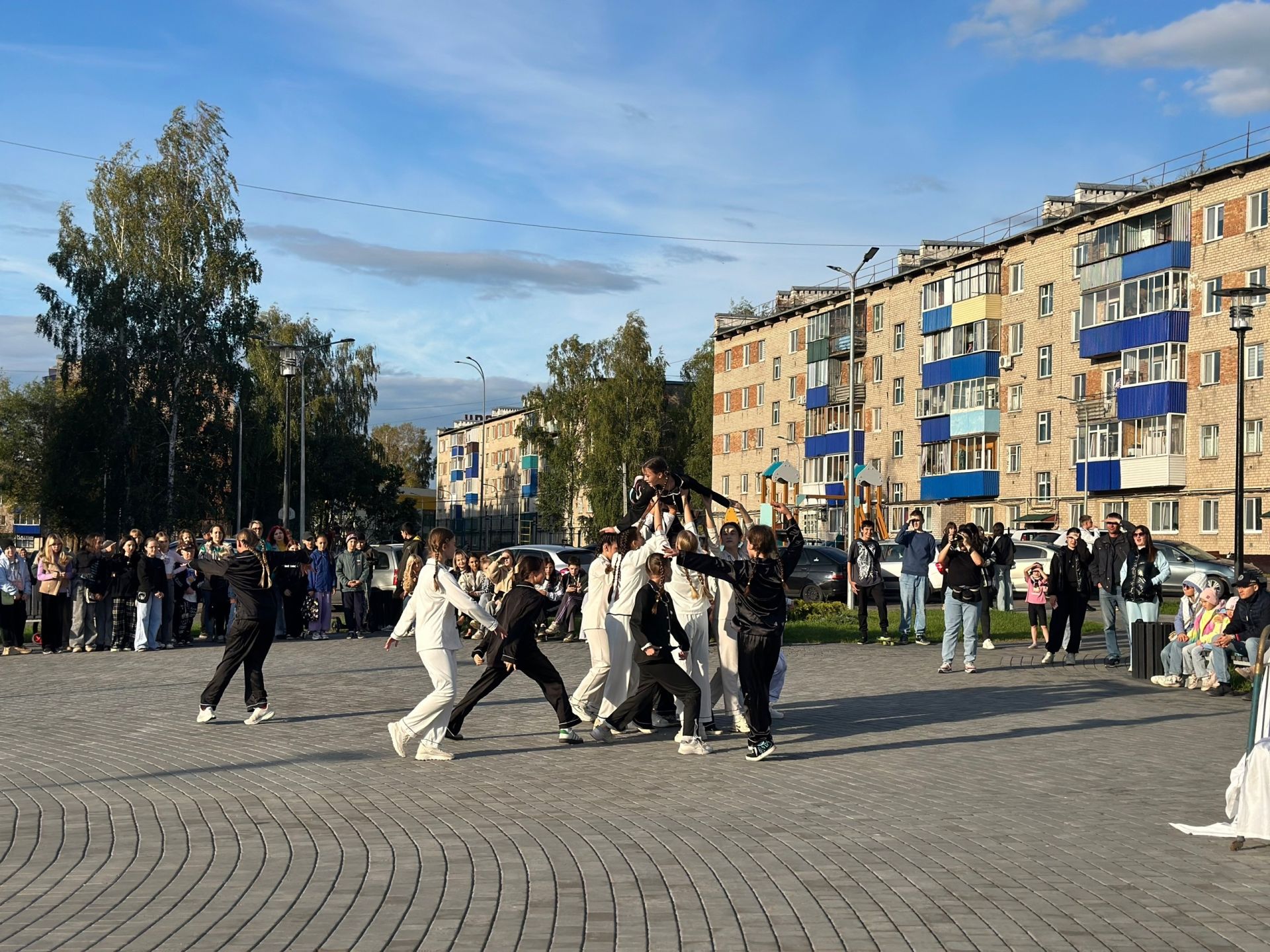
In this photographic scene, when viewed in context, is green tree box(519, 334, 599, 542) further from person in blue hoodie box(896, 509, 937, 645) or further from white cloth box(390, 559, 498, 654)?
white cloth box(390, 559, 498, 654)

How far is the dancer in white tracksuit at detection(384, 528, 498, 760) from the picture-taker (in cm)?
1152

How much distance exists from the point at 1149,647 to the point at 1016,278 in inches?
1993

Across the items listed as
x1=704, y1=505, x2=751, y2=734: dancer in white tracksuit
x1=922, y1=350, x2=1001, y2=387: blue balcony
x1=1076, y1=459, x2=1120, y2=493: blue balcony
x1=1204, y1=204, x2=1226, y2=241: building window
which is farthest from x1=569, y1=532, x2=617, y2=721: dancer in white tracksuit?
x1=922, y1=350, x2=1001, y2=387: blue balcony

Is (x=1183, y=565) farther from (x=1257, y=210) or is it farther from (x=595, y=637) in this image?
(x=595, y=637)

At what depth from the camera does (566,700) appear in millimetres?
12344

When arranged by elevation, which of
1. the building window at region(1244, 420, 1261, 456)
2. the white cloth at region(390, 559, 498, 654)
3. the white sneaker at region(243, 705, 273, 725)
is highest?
the building window at region(1244, 420, 1261, 456)

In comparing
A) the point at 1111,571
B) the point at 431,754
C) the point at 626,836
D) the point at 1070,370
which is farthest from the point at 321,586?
the point at 1070,370

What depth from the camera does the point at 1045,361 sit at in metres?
64.2

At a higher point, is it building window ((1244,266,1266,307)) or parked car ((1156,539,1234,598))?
building window ((1244,266,1266,307))

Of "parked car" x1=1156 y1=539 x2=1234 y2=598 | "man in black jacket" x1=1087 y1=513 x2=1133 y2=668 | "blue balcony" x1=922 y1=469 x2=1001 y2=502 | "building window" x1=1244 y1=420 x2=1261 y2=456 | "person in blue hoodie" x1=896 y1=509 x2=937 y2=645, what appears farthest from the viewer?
"blue balcony" x1=922 y1=469 x2=1001 y2=502

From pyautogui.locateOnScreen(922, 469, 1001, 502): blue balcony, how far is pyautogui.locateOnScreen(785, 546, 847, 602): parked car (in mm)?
31686

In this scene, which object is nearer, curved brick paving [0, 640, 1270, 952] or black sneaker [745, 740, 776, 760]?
curved brick paving [0, 640, 1270, 952]

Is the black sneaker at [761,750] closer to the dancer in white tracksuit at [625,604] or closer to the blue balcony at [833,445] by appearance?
the dancer in white tracksuit at [625,604]

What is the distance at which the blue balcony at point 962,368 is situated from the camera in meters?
67.2
